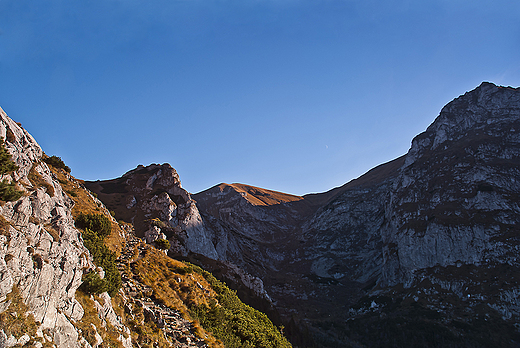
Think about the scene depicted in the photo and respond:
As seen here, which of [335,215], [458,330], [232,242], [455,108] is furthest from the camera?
[335,215]

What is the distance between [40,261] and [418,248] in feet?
365

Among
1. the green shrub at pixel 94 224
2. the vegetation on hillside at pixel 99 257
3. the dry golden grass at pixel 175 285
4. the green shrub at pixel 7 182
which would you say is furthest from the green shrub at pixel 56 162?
the green shrub at pixel 7 182

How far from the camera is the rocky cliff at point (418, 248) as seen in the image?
7625 centimetres

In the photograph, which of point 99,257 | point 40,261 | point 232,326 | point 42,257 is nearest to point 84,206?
point 99,257

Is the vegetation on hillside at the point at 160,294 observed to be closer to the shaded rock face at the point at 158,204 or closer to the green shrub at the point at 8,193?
the green shrub at the point at 8,193

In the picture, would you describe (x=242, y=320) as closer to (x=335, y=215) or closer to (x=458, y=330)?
(x=458, y=330)

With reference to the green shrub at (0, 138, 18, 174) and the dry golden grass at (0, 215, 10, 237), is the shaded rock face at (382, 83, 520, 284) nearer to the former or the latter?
the dry golden grass at (0, 215, 10, 237)

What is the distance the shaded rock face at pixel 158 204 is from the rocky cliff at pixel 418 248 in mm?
594

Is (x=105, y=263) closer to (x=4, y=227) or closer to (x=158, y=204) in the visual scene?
(x=4, y=227)

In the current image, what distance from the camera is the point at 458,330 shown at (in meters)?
72.1

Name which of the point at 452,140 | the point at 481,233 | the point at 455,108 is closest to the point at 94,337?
the point at 481,233

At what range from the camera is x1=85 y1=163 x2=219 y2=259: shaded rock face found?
64.9 meters

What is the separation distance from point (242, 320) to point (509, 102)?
152145mm

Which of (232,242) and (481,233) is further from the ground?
(232,242)
